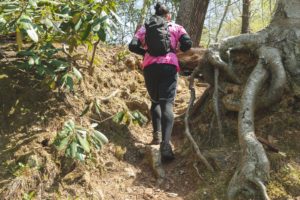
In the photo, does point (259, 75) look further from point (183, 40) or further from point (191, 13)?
point (191, 13)

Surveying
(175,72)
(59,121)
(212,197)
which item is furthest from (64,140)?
(175,72)

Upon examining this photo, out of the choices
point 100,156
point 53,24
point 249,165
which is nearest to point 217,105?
point 249,165

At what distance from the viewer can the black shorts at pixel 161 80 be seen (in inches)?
216

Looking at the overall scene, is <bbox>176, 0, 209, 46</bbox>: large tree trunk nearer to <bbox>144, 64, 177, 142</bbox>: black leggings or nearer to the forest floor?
the forest floor

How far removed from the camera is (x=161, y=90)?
18.1 feet

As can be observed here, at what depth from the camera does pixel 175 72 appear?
558cm

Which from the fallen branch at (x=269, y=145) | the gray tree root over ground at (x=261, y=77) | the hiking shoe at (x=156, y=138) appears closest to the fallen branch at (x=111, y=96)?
the hiking shoe at (x=156, y=138)

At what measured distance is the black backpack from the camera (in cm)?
541

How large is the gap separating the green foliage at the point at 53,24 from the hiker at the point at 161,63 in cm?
74

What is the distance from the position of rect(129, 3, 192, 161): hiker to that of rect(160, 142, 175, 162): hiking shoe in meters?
0.13

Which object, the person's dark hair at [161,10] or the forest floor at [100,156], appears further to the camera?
the person's dark hair at [161,10]

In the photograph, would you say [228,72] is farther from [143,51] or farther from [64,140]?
[64,140]

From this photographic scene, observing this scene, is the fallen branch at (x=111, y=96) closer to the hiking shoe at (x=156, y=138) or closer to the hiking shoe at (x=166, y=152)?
the hiking shoe at (x=156, y=138)

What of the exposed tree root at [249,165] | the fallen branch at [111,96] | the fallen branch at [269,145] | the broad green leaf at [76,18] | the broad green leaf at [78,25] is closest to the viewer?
the exposed tree root at [249,165]
